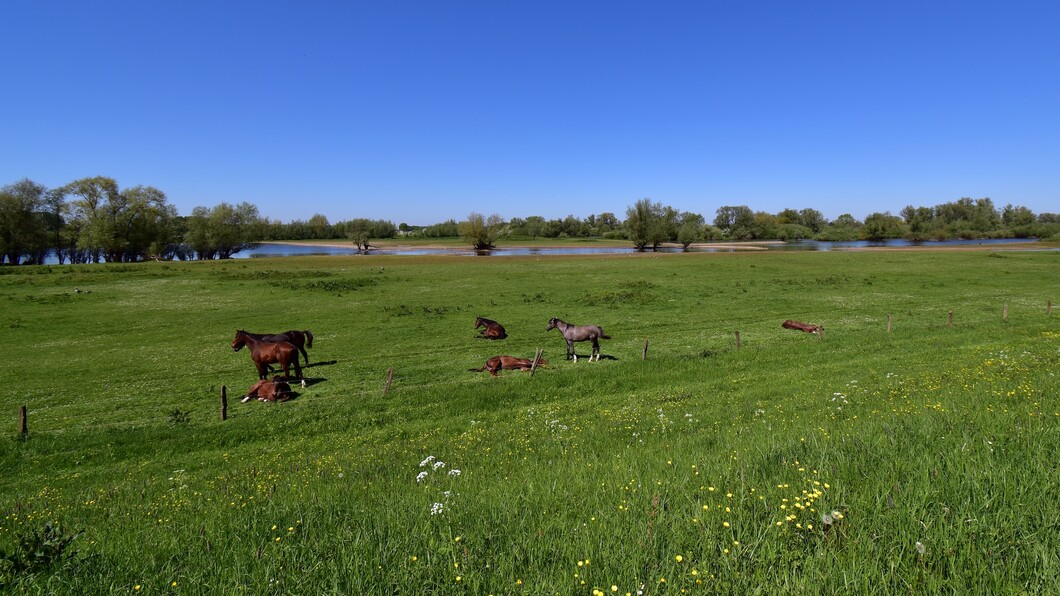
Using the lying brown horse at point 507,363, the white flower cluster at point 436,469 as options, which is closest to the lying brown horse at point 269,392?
the lying brown horse at point 507,363

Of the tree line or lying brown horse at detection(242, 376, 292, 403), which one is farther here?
the tree line

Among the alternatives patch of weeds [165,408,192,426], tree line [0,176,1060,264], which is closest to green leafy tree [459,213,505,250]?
tree line [0,176,1060,264]

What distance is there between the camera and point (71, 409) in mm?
18641

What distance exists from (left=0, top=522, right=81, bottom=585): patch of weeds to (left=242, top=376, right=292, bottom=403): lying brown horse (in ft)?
52.7

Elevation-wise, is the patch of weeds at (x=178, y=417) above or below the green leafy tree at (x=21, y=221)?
below

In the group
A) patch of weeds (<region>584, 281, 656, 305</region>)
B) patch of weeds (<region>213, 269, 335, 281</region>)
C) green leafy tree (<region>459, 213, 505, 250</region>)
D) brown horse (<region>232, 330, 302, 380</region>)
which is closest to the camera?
brown horse (<region>232, 330, 302, 380</region>)

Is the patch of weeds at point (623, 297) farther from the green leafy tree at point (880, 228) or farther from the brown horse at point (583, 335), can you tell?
the green leafy tree at point (880, 228)

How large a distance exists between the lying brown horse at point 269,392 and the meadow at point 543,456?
2.38 ft

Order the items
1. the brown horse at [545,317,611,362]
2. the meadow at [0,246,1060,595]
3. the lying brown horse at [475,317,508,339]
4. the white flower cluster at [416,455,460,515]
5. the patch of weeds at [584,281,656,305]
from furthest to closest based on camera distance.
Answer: the patch of weeds at [584,281,656,305]
the lying brown horse at [475,317,508,339]
the brown horse at [545,317,611,362]
the white flower cluster at [416,455,460,515]
the meadow at [0,246,1060,595]

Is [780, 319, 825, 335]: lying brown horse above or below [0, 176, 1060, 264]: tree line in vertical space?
below

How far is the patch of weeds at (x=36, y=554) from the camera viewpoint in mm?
4223

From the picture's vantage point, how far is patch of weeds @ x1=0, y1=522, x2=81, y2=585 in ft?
13.9

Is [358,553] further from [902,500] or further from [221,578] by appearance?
[902,500]

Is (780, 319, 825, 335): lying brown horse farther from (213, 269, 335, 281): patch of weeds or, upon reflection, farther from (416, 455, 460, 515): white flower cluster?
(213, 269, 335, 281): patch of weeds
